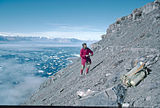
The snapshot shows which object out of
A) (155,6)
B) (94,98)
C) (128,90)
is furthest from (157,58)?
(155,6)

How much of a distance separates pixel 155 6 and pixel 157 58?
1291 centimetres

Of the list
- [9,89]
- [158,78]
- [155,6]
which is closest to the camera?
[158,78]

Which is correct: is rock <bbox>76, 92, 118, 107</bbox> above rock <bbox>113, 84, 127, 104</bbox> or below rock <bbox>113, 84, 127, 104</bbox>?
below

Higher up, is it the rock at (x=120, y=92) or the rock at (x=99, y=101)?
the rock at (x=120, y=92)

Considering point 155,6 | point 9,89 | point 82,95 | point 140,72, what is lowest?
point 9,89

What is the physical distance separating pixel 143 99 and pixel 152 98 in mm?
294

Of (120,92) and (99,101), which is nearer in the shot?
(99,101)

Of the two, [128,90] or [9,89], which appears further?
[9,89]

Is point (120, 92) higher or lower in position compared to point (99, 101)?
higher

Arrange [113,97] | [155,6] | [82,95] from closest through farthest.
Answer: [113,97]
[82,95]
[155,6]

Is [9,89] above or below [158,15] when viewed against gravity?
below

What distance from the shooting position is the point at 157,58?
6.38 meters

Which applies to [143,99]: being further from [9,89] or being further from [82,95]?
[9,89]

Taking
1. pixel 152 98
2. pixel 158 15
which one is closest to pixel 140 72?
pixel 152 98
